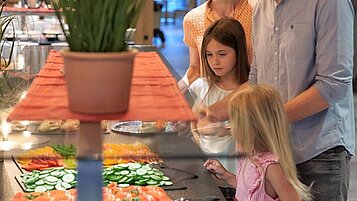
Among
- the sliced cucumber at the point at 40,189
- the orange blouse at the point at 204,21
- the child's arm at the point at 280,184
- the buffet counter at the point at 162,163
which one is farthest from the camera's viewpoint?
the orange blouse at the point at 204,21

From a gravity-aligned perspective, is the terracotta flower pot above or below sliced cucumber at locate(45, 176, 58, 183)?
above

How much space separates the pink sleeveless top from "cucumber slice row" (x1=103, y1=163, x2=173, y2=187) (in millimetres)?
279

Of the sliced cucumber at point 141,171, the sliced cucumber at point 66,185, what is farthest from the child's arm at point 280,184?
the sliced cucumber at point 66,185

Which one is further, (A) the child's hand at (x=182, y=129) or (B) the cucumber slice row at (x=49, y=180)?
(B) the cucumber slice row at (x=49, y=180)

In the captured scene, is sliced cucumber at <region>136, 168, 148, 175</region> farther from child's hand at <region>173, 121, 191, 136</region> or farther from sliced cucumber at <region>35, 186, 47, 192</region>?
child's hand at <region>173, 121, 191, 136</region>

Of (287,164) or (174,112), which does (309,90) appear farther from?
(174,112)

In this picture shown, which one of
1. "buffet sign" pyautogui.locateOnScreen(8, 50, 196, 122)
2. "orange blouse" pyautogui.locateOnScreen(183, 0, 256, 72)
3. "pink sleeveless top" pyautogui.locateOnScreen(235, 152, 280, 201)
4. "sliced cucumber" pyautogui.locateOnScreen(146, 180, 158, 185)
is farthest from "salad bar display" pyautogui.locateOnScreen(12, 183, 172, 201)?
"buffet sign" pyautogui.locateOnScreen(8, 50, 196, 122)

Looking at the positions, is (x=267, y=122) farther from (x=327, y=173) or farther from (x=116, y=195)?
(x=116, y=195)

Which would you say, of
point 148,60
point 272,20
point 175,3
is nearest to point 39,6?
point 272,20

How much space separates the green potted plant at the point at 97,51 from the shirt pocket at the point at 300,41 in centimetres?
138

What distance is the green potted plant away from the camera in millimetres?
1026

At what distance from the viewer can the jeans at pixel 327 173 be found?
2445 mm

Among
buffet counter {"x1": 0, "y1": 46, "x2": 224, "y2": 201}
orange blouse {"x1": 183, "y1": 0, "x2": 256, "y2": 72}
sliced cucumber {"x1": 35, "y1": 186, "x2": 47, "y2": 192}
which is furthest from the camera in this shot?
orange blouse {"x1": 183, "y1": 0, "x2": 256, "y2": 72}

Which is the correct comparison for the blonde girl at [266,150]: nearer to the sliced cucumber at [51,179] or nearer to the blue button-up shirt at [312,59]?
the blue button-up shirt at [312,59]
